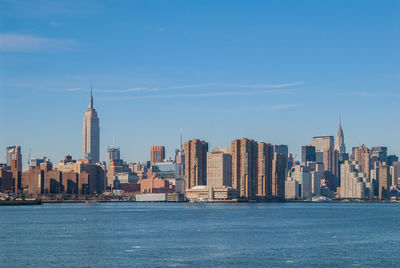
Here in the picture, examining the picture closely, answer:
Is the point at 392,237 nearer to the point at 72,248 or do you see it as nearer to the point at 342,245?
the point at 342,245

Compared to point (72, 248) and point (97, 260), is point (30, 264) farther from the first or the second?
point (72, 248)

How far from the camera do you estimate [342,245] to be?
102500 mm

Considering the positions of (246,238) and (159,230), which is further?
(159,230)

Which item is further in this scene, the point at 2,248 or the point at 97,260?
the point at 2,248

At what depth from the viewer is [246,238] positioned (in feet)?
374

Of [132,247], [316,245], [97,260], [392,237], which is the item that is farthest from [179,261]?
[392,237]

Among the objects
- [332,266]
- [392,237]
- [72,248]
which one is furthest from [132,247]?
[392,237]

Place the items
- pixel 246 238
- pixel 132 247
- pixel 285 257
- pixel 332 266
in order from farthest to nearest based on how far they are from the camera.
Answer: pixel 246 238 → pixel 132 247 → pixel 285 257 → pixel 332 266

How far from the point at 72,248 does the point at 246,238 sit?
30.6 metres

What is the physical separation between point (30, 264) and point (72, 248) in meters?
16.4

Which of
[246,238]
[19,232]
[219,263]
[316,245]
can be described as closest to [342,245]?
[316,245]

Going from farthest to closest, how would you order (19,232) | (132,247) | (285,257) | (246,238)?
(19,232) → (246,238) → (132,247) → (285,257)

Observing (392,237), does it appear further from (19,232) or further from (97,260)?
(19,232)

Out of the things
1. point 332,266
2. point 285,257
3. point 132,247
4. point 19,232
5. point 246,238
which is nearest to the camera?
point 332,266
